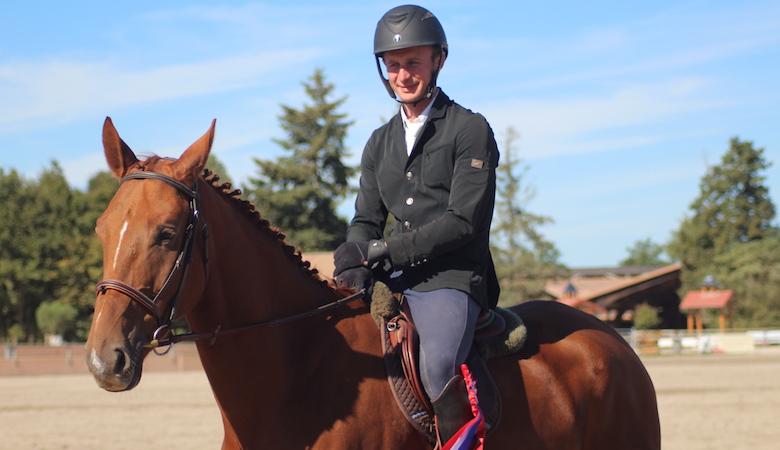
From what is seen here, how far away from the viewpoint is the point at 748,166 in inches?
2719

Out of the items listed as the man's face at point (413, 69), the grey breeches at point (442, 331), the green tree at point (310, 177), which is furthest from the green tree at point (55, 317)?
the grey breeches at point (442, 331)

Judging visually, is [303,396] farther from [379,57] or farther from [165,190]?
[379,57]

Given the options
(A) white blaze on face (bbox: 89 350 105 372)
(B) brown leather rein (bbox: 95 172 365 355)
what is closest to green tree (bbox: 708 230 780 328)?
(B) brown leather rein (bbox: 95 172 365 355)

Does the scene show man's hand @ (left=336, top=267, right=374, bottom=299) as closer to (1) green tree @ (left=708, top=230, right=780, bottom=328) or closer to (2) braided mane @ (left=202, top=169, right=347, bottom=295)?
(2) braided mane @ (left=202, top=169, right=347, bottom=295)

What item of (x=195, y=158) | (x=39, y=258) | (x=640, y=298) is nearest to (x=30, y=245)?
(x=39, y=258)

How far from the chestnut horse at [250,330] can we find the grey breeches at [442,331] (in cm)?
21

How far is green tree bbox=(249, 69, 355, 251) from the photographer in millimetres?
51219

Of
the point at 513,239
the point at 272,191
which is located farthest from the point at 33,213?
the point at 513,239

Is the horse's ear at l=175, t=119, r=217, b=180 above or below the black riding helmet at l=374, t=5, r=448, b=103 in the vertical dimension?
below

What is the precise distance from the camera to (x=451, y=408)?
343cm

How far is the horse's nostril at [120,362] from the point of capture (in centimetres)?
275

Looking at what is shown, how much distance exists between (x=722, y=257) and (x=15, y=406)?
5349 cm

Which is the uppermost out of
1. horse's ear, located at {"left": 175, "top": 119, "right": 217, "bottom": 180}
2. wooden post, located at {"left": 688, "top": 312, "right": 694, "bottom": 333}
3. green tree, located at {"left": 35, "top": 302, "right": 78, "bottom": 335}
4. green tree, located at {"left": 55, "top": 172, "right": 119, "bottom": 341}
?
horse's ear, located at {"left": 175, "top": 119, "right": 217, "bottom": 180}

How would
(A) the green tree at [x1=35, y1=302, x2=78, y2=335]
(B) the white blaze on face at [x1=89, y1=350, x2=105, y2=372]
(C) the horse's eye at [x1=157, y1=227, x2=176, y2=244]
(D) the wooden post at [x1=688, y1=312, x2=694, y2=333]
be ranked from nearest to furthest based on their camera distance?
(B) the white blaze on face at [x1=89, y1=350, x2=105, y2=372] < (C) the horse's eye at [x1=157, y1=227, x2=176, y2=244] < (A) the green tree at [x1=35, y1=302, x2=78, y2=335] < (D) the wooden post at [x1=688, y1=312, x2=694, y2=333]
